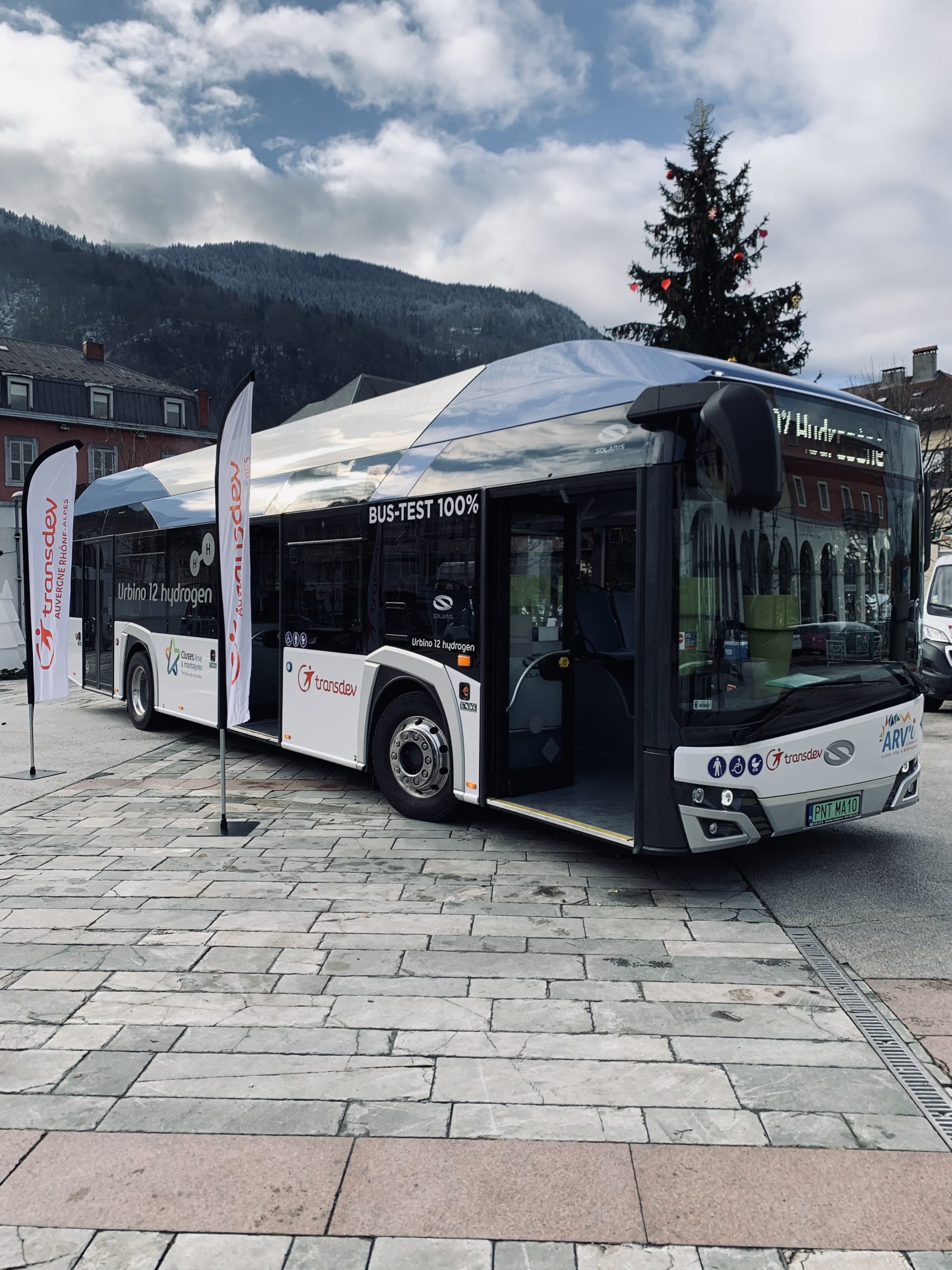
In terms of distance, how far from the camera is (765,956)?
4.54 m

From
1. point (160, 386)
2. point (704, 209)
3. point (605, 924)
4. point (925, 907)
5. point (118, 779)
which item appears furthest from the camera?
point (160, 386)

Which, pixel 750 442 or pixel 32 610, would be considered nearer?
pixel 750 442

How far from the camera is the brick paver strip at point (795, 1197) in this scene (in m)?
2.52

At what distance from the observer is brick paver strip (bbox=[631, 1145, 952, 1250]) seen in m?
2.52

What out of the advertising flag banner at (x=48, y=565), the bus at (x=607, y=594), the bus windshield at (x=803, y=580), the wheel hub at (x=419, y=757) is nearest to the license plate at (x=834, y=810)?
the bus at (x=607, y=594)

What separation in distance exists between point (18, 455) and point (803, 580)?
5159 centimetres

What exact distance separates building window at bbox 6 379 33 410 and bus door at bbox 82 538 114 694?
138 feet

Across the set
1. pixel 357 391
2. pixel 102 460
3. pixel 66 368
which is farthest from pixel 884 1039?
pixel 66 368

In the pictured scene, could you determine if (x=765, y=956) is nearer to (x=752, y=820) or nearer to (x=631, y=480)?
(x=752, y=820)

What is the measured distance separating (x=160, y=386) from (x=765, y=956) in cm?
5706

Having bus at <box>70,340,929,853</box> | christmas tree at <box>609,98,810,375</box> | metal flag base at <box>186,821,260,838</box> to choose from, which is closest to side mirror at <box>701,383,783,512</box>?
bus at <box>70,340,929,853</box>

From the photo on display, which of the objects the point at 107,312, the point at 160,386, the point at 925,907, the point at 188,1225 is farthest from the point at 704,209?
the point at 107,312

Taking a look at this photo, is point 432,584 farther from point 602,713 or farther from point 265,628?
point 265,628

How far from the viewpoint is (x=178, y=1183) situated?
8.93 feet
